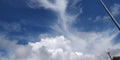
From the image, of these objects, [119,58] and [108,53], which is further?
[108,53]

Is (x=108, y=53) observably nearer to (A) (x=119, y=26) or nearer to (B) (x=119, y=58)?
(B) (x=119, y=58)

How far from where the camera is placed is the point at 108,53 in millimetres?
65750

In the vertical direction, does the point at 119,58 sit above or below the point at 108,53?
below

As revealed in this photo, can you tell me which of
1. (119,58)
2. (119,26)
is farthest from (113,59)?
(119,26)

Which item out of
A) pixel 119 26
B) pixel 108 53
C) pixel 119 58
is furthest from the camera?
pixel 108 53

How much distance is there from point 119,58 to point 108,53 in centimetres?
1015

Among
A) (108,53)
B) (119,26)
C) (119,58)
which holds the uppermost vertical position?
(108,53)

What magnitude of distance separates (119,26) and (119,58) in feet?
155

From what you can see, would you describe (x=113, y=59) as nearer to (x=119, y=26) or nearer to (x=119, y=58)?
(x=119, y=58)

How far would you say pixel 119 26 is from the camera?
37.6 ft

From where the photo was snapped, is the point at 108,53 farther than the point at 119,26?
Yes

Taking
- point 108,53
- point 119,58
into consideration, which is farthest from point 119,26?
point 108,53

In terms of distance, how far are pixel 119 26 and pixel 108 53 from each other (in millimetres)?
56639

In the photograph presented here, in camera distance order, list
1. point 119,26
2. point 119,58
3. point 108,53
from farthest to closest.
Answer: point 108,53
point 119,58
point 119,26
